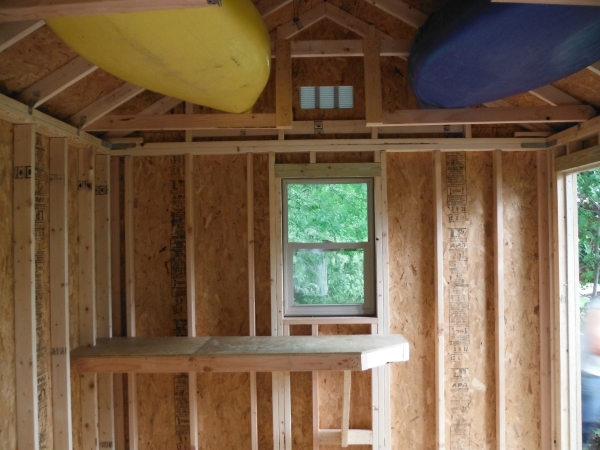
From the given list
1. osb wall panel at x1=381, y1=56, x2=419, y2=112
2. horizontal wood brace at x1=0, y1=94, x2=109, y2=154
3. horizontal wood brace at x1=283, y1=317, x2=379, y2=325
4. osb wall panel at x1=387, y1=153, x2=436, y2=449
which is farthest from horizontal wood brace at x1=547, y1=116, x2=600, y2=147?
horizontal wood brace at x1=0, y1=94, x2=109, y2=154

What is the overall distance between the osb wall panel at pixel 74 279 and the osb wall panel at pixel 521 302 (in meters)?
3.49

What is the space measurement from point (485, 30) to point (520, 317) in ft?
8.27

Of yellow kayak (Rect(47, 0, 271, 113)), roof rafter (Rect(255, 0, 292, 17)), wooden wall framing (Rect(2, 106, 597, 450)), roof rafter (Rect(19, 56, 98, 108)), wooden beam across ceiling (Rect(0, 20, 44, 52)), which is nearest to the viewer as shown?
yellow kayak (Rect(47, 0, 271, 113))

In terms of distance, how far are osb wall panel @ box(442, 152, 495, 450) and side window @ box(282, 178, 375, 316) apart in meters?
0.69

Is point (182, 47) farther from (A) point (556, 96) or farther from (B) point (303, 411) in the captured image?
(B) point (303, 411)

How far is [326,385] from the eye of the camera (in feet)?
11.2

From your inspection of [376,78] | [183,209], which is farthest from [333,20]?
[183,209]

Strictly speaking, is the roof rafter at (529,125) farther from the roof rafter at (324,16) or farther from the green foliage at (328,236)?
the green foliage at (328,236)

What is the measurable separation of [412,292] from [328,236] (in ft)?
2.86

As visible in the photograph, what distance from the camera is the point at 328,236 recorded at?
3520 millimetres

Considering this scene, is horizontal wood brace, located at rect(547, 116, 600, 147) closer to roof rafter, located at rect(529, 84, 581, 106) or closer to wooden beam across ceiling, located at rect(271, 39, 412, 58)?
roof rafter, located at rect(529, 84, 581, 106)

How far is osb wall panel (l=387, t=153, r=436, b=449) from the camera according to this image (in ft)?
11.3

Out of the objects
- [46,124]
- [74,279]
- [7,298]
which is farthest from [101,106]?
[7,298]

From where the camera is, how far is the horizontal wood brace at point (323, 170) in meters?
3.39
